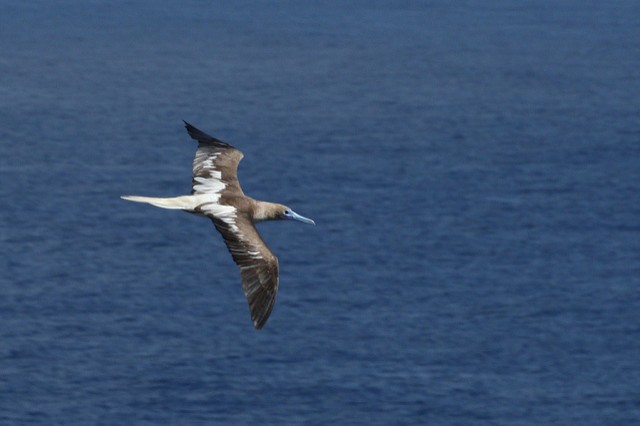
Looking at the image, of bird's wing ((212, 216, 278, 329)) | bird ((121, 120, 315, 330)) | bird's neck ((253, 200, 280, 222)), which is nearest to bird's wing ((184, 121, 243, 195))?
bird ((121, 120, 315, 330))

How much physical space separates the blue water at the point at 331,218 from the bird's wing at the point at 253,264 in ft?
147

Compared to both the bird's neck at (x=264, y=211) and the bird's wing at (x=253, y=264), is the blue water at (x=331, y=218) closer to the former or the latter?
the bird's neck at (x=264, y=211)

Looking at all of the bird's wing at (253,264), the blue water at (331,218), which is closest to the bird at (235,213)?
the bird's wing at (253,264)

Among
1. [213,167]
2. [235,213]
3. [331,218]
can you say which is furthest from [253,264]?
[331,218]

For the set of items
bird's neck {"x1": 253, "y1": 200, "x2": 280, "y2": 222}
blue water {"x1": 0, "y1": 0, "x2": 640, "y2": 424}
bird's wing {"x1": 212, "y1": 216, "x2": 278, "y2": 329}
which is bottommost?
blue water {"x1": 0, "y1": 0, "x2": 640, "y2": 424}

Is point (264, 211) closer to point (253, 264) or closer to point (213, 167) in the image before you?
point (213, 167)

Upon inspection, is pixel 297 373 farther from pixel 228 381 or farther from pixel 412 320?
pixel 412 320

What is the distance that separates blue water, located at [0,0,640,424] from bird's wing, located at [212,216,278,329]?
44.8 meters

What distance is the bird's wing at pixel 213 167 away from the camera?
31562 millimetres

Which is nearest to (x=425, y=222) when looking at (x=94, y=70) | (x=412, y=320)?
(x=412, y=320)

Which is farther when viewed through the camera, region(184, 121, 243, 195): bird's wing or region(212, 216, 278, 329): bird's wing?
region(184, 121, 243, 195): bird's wing

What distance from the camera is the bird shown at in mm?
27569

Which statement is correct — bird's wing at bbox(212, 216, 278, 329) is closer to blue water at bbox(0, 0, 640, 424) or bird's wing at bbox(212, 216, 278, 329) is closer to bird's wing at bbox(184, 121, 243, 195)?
bird's wing at bbox(184, 121, 243, 195)

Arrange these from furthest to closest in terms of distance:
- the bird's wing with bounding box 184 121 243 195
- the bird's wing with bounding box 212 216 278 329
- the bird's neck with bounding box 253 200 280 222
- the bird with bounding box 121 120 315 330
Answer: the bird's wing with bounding box 184 121 243 195, the bird's neck with bounding box 253 200 280 222, the bird with bounding box 121 120 315 330, the bird's wing with bounding box 212 216 278 329
